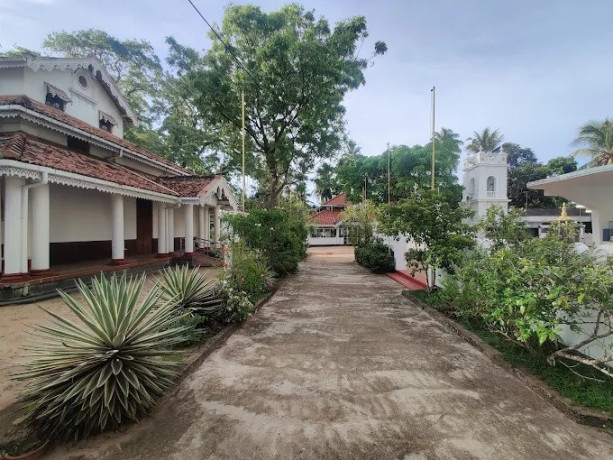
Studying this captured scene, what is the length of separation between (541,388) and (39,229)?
9587mm

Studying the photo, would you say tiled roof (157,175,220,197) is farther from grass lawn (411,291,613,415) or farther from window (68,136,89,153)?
grass lawn (411,291,613,415)

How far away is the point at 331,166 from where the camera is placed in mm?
21375

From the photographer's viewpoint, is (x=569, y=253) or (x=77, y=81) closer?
(x=569, y=253)

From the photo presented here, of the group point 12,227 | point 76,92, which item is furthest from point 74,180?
point 76,92

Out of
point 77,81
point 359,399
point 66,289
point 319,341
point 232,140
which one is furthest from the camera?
point 232,140

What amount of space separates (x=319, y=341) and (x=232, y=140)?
16.8 m

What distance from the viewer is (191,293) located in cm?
530

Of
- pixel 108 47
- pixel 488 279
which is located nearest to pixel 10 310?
pixel 488 279

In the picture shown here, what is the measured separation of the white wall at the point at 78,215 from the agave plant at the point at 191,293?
22.0 feet

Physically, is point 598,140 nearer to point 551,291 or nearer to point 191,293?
point 551,291

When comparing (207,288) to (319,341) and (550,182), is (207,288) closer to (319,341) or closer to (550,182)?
(319,341)

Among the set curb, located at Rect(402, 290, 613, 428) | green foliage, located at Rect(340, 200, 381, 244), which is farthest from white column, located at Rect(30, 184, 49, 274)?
green foliage, located at Rect(340, 200, 381, 244)

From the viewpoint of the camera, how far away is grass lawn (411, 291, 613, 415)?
3.21 m

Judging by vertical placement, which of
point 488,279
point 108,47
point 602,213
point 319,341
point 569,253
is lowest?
point 319,341
